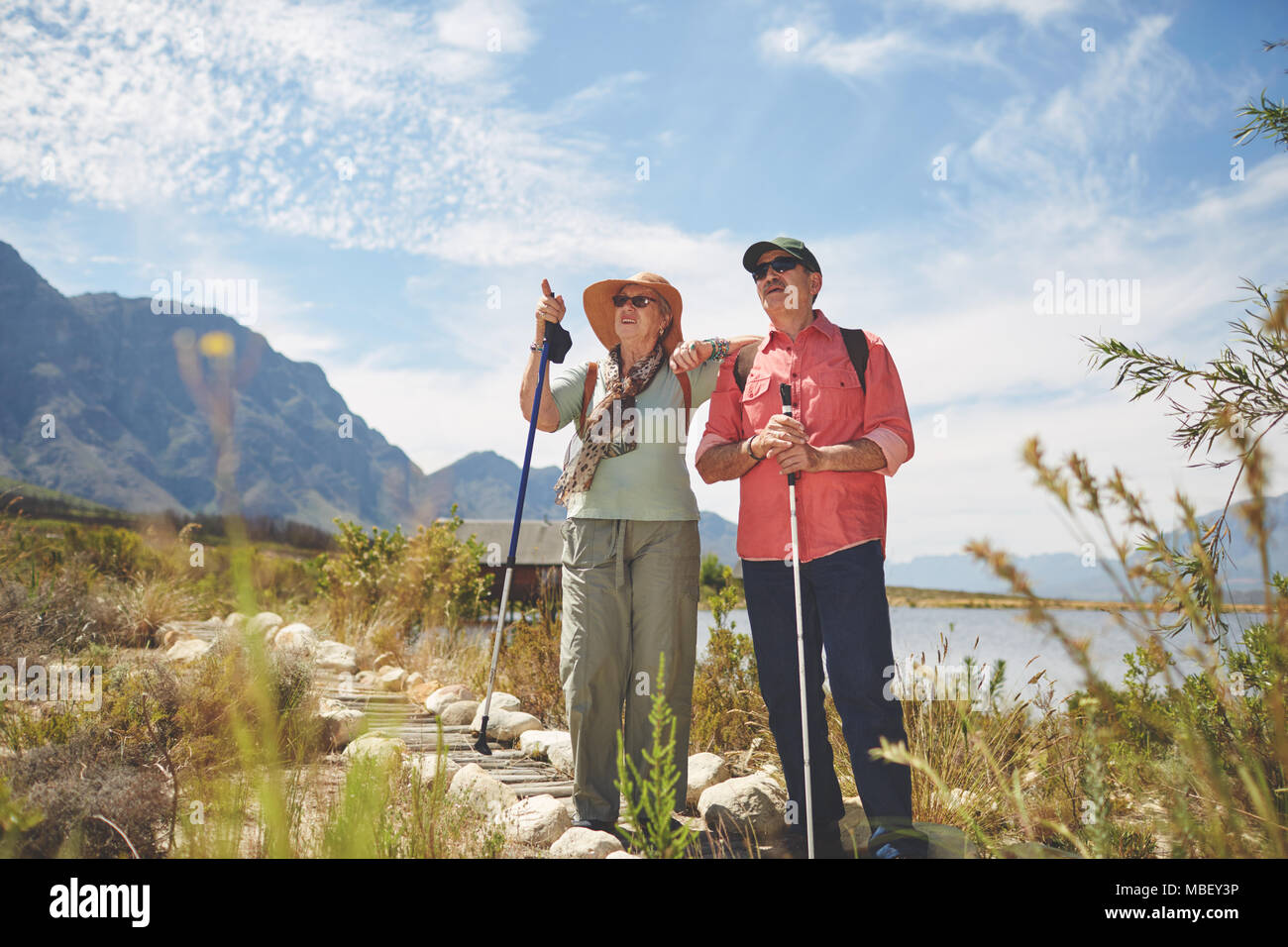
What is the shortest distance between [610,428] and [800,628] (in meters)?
1.35

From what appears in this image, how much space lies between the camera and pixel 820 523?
3.09 m

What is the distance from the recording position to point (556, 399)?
3779 millimetres

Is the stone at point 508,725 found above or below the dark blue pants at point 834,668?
below

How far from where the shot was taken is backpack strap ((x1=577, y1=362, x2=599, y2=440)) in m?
3.83

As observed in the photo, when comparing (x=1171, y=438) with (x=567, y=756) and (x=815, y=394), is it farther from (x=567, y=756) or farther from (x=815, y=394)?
(x=567, y=756)

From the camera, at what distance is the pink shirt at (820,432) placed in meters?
3.08

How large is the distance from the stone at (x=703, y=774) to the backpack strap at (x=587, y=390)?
6.42ft

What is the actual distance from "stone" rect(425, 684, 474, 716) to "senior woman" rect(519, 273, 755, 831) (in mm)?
2957
